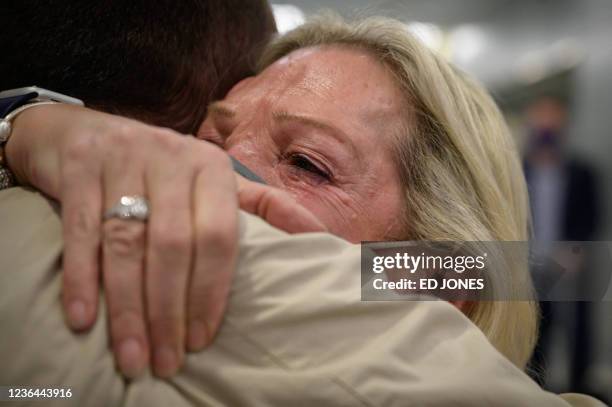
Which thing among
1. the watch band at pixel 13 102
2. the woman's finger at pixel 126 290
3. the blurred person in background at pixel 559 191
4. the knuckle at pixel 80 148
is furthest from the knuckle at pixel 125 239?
the blurred person in background at pixel 559 191

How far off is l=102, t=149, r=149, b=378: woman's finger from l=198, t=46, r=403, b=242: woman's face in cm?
47

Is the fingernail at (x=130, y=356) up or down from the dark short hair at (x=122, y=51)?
down

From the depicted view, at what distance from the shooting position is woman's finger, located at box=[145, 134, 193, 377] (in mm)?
524

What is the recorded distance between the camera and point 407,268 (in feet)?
2.91

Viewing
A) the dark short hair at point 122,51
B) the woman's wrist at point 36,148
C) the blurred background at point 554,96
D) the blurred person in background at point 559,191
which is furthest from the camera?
the blurred person in background at point 559,191

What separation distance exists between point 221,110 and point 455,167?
0.53 m

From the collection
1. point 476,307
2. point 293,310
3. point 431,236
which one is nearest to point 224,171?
point 293,310

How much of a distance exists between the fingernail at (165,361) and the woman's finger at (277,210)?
0.67 ft

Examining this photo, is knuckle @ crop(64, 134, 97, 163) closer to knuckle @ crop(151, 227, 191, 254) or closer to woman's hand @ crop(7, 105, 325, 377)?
woman's hand @ crop(7, 105, 325, 377)

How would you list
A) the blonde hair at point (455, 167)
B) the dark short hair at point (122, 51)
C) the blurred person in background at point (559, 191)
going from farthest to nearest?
the blurred person in background at point (559, 191) → the blonde hair at point (455, 167) → the dark short hair at point (122, 51)

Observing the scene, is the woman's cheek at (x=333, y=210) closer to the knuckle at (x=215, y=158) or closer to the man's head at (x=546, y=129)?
the knuckle at (x=215, y=158)

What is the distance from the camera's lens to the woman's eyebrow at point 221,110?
3.67 feet

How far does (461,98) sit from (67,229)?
0.94m

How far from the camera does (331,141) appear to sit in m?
0.98
